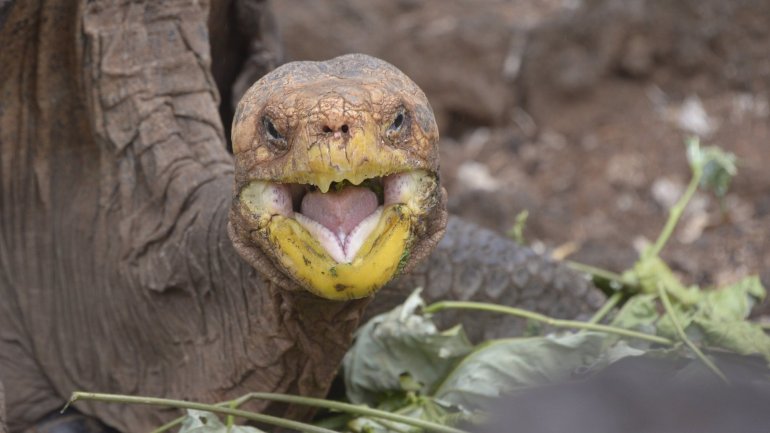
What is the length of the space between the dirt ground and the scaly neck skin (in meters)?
2.31

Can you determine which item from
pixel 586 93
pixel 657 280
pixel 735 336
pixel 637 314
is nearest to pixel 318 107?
pixel 735 336

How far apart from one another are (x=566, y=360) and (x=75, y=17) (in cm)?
143

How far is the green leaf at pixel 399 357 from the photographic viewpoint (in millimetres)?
2967

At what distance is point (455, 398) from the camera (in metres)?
2.83

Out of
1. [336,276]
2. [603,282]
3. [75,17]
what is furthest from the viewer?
[603,282]

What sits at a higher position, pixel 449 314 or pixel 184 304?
pixel 184 304

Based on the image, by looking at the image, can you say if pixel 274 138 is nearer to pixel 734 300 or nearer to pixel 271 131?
pixel 271 131

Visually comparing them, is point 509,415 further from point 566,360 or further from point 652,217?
point 652,217

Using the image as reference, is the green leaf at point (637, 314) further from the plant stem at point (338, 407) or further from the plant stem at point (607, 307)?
the plant stem at point (338, 407)

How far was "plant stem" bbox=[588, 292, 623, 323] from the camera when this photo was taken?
131 inches

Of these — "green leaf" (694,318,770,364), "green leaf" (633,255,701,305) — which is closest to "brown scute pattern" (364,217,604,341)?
"green leaf" (633,255,701,305)

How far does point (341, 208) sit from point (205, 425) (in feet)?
2.02

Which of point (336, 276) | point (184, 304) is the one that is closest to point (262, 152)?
point (336, 276)

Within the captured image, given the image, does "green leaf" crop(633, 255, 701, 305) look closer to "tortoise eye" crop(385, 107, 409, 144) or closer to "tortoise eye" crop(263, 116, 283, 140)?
"tortoise eye" crop(385, 107, 409, 144)
